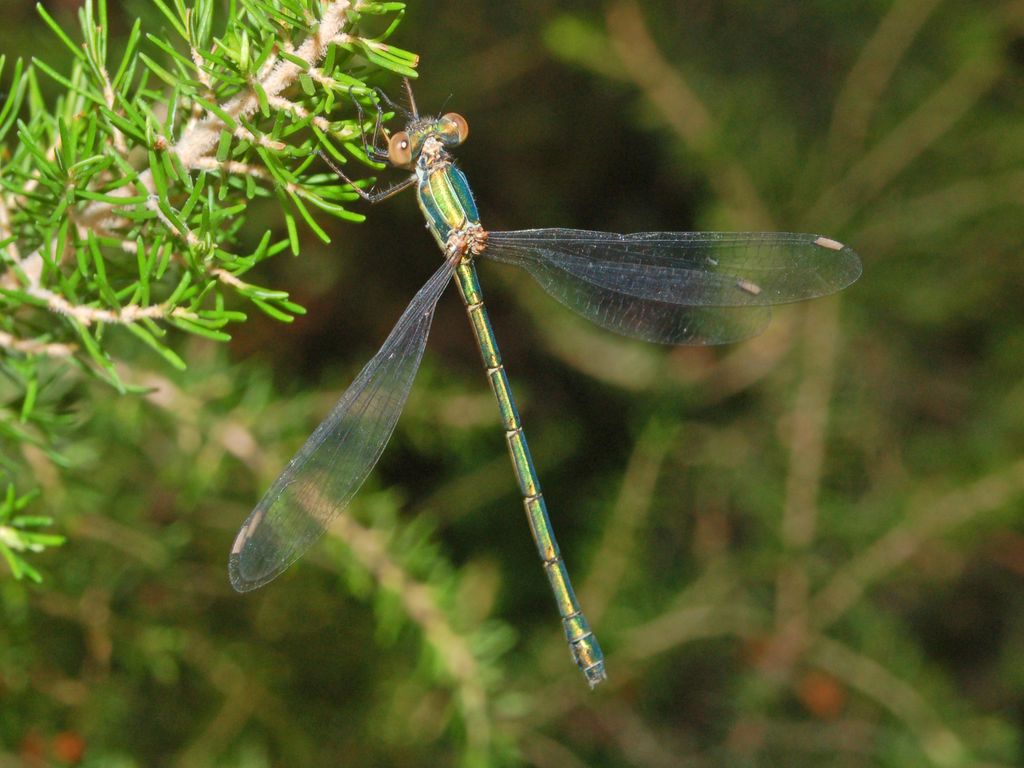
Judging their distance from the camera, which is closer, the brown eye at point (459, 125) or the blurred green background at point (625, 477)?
the blurred green background at point (625, 477)

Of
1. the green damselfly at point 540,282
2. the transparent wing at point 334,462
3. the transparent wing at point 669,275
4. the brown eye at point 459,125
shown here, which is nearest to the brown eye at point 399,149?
the green damselfly at point 540,282

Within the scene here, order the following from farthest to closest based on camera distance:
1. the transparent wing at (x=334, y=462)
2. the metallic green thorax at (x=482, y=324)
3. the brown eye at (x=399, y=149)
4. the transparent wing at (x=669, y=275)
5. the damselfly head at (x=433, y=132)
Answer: the transparent wing at (x=669, y=275) → the metallic green thorax at (x=482, y=324) → the damselfly head at (x=433, y=132) → the brown eye at (x=399, y=149) → the transparent wing at (x=334, y=462)

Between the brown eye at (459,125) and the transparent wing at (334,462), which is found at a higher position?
the brown eye at (459,125)

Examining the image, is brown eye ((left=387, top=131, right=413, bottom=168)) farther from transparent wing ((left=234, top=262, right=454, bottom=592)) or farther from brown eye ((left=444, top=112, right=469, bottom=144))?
transparent wing ((left=234, top=262, right=454, bottom=592))

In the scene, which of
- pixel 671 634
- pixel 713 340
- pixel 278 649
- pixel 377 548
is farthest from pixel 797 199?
pixel 278 649

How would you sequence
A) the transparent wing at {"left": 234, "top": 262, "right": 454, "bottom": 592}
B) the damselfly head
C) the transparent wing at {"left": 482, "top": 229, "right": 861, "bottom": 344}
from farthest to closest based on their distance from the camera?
the transparent wing at {"left": 482, "top": 229, "right": 861, "bottom": 344} → the damselfly head → the transparent wing at {"left": 234, "top": 262, "right": 454, "bottom": 592}

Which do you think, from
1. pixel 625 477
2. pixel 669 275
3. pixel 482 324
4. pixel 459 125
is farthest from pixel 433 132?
pixel 625 477

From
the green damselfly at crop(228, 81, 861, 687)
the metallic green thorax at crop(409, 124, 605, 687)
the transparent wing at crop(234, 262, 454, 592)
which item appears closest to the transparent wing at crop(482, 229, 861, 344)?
the green damselfly at crop(228, 81, 861, 687)

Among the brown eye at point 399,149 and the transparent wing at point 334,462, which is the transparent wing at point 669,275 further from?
the brown eye at point 399,149
